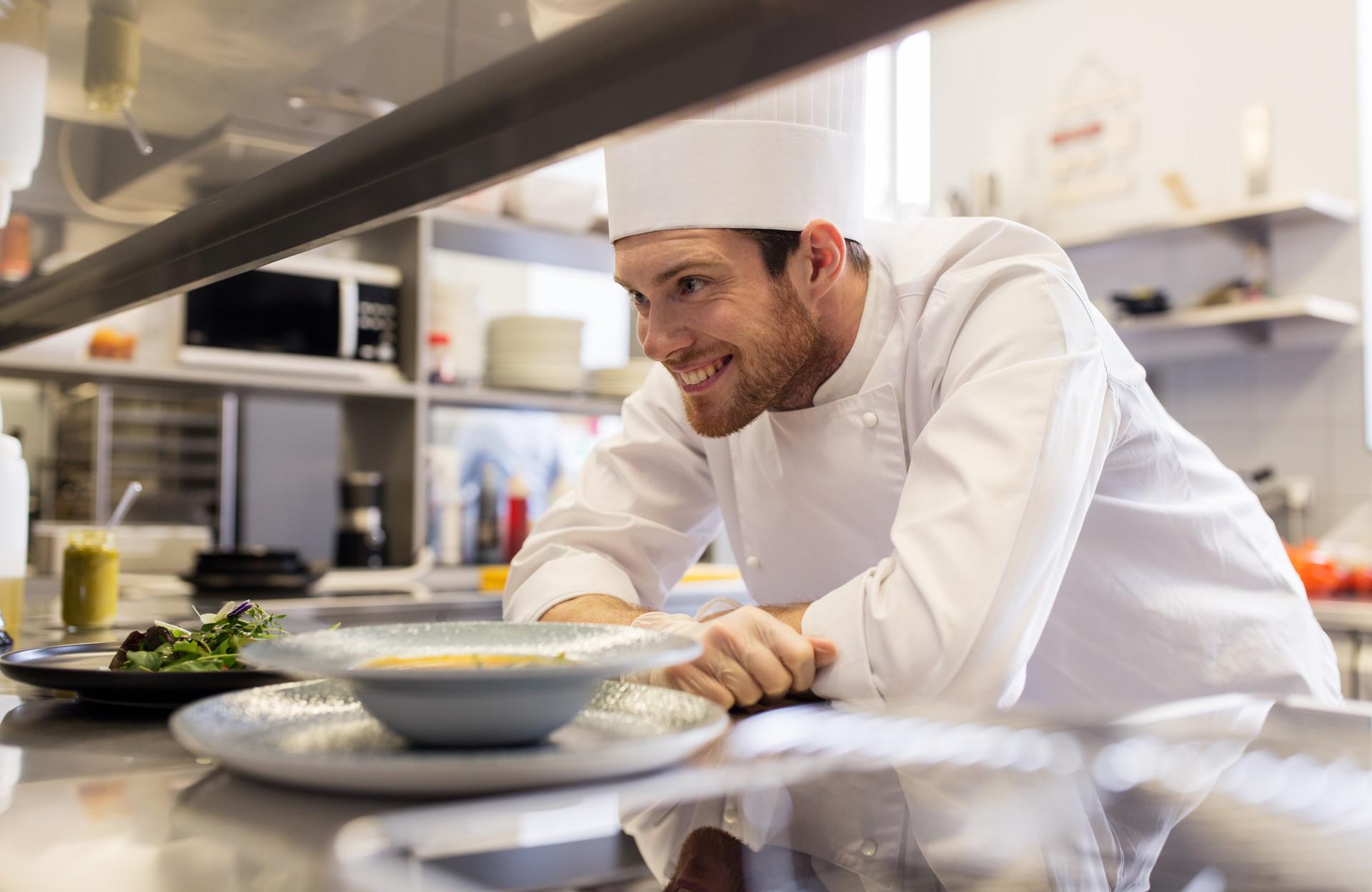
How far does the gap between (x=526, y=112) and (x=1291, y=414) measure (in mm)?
3887

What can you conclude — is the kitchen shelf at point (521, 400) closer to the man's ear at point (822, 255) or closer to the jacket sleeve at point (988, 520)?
the man's ear at point (822, 255)

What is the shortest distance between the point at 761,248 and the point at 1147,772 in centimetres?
81

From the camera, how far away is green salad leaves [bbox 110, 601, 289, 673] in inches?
36.4

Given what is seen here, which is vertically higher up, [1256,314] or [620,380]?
[1256,314]

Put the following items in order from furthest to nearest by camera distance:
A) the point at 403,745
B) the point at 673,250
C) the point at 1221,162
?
the point at 1221,162 → the point at 673,250 → the point at 403,745

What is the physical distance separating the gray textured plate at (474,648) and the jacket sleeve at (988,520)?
1.10 ft

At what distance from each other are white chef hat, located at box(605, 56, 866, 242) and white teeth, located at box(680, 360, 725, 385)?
0.17 meters

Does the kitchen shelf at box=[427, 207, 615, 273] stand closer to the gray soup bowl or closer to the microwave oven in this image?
the microwave oven

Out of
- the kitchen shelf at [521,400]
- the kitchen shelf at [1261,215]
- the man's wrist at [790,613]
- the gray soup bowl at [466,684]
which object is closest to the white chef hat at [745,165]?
the man's wrist at [790,613]

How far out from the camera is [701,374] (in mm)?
1412

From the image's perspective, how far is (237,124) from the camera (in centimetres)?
99

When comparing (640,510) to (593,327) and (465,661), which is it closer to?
(465,661)

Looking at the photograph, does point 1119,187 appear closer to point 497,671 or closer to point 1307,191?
point 1307,191

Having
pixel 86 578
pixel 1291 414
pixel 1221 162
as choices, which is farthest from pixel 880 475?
pixel 1221 162
